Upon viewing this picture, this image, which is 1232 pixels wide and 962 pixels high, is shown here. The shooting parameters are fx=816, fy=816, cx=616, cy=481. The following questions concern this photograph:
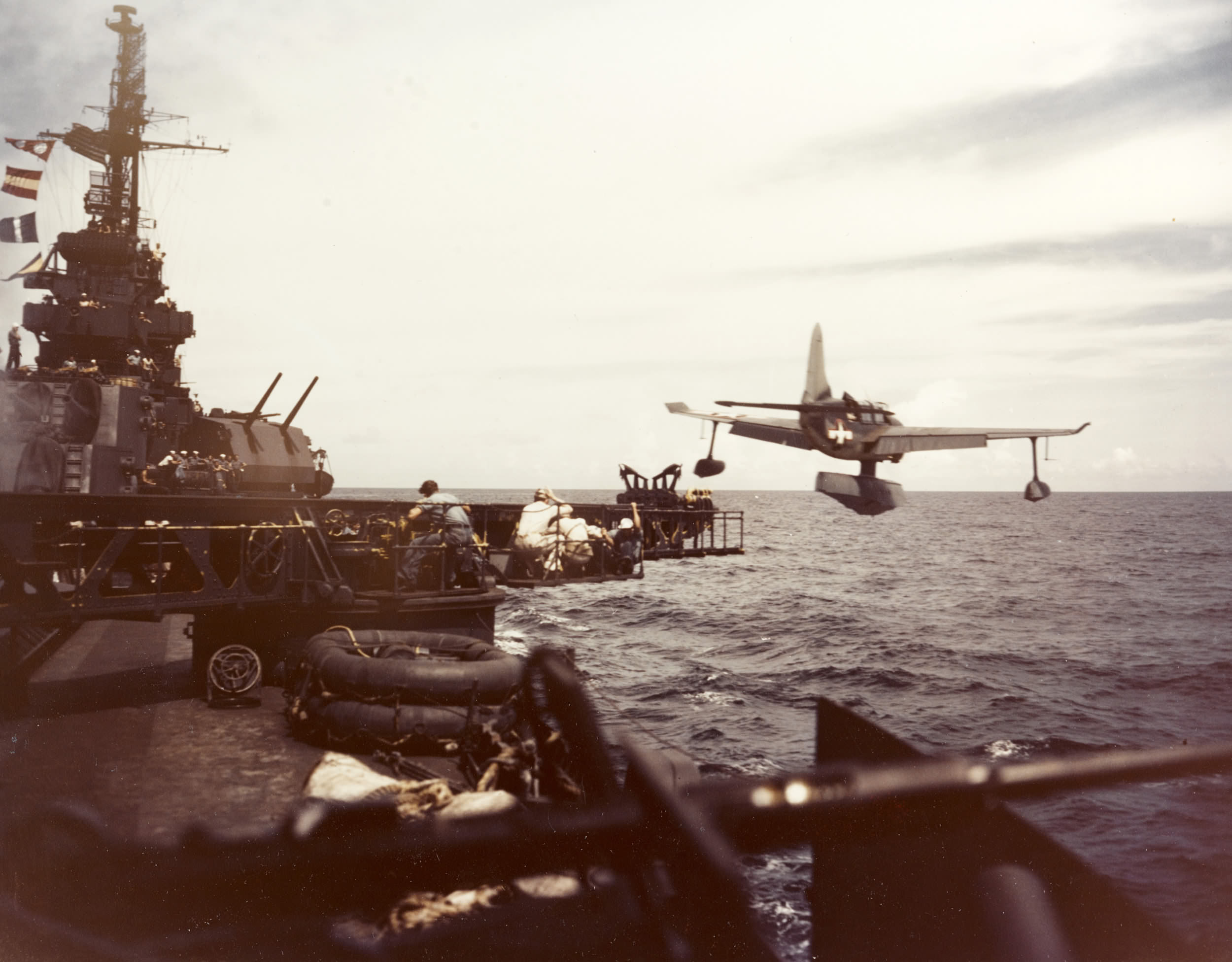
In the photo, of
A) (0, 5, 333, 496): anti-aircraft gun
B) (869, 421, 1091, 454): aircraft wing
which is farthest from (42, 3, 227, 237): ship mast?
(869, 421, 1091, 454): aircraft wing

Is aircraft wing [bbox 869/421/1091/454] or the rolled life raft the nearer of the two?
aircraft wing [bbox 869/421/1091/454]

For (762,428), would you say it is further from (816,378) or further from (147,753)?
(147,753)

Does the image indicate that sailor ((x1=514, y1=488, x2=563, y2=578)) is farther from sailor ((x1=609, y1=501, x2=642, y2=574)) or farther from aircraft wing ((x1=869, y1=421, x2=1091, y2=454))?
aircraft wing ((x1=869, y1=421, x2=1091, y2=454))

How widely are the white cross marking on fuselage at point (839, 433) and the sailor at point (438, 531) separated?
994 centimetres

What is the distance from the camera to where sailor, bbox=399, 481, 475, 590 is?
15477mm

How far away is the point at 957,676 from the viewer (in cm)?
3872

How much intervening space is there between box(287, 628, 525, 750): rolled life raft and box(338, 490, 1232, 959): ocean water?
2.11 metres

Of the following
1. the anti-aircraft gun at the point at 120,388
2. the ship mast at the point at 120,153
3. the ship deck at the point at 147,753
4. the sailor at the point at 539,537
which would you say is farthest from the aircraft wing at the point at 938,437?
the ship mast at the point at 120,153

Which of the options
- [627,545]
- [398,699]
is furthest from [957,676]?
[398,699]

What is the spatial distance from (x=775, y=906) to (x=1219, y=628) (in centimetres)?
4880

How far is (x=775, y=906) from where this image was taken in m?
17.0

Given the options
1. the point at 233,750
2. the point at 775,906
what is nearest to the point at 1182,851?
the point at 775,906

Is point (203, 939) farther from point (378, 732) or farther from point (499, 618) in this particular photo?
point (499, 618)

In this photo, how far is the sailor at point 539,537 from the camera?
55.0 feet
